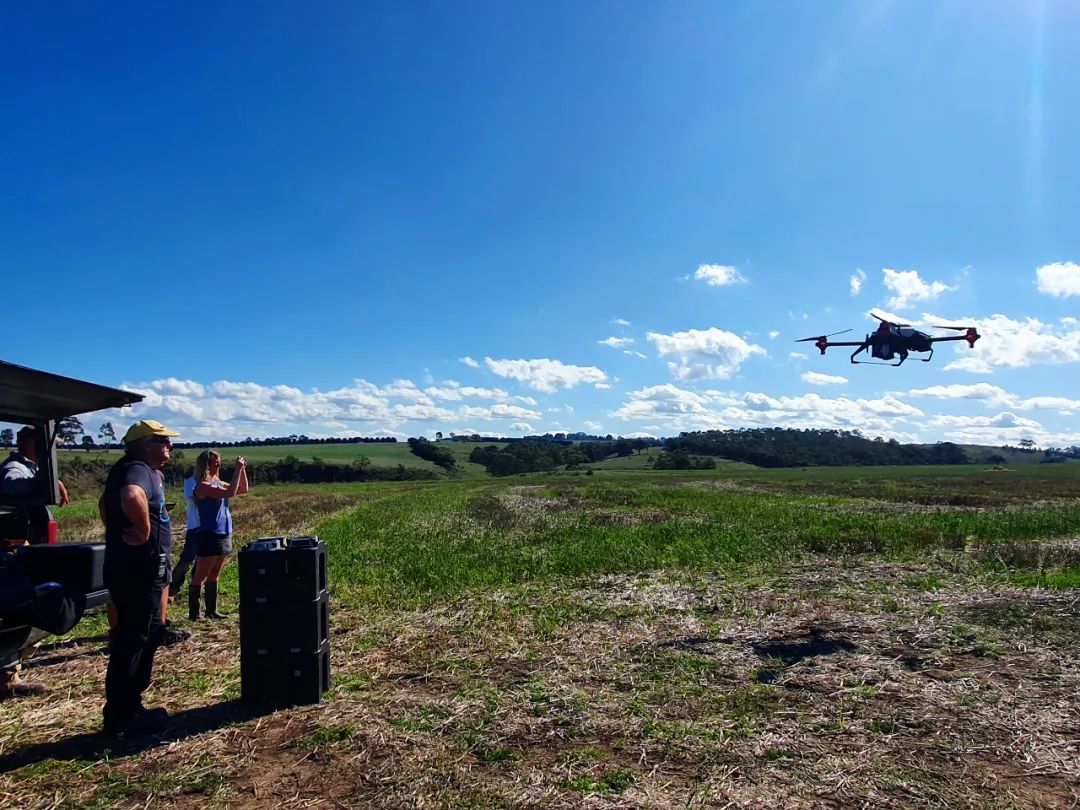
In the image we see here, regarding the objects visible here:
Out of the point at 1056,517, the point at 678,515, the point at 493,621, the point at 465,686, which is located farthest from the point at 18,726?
the point at 1056,517

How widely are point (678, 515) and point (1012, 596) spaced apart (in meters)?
13.3

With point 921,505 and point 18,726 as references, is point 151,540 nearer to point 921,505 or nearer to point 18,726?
point 18,726

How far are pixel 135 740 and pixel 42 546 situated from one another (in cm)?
171

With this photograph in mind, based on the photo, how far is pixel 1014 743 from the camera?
4547 mm

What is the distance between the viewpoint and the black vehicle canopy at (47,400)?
200 inches

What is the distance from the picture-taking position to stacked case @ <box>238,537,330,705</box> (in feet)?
17.4

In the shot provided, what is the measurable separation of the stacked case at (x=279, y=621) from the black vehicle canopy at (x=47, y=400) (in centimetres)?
190

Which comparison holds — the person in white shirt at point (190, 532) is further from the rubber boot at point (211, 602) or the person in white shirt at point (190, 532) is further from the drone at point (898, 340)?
the drone at point (898, 340)

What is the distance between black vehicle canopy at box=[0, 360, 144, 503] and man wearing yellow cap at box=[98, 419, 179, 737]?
1.02 m

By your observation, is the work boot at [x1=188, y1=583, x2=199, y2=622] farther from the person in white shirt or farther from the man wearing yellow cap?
the man wearing yellow cap

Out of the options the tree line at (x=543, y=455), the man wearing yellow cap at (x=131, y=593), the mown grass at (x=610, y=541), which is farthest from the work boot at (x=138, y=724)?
the tree line at (x=543, y=455)

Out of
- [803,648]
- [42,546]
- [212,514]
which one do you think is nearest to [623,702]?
[803,648]

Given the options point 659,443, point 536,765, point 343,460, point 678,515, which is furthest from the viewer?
point 659,443

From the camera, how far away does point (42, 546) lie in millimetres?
5250
